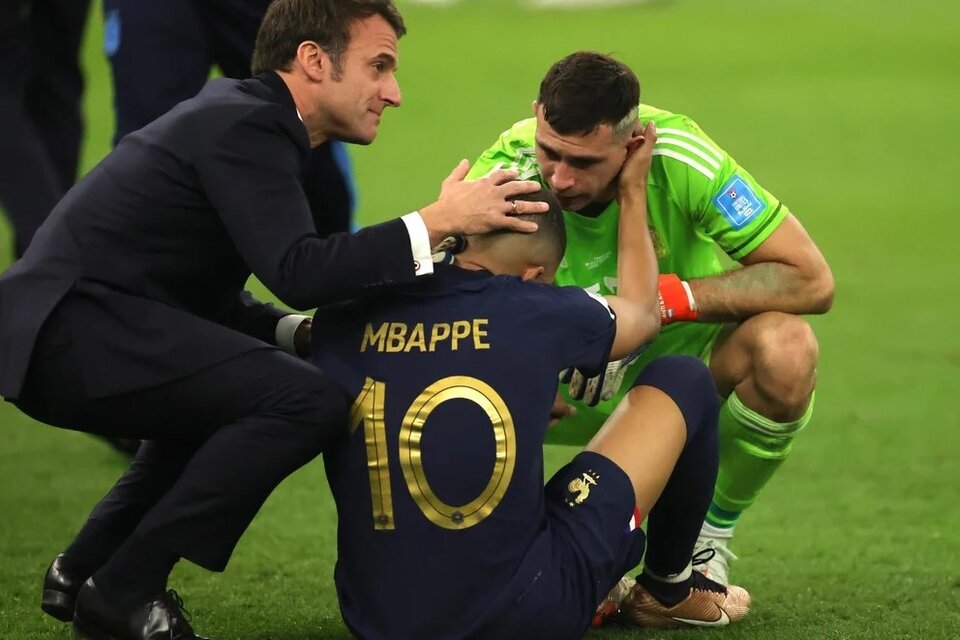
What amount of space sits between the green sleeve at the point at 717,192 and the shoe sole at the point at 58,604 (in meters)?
1.32

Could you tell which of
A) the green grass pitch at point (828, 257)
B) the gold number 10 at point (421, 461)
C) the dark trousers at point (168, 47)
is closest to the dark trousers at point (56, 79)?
the dark trousers at point (168, 47)

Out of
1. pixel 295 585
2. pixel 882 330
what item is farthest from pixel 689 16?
pixel 295 585

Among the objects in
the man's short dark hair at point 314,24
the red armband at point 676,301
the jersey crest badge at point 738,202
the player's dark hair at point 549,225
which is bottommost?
the red armband at point 676,301

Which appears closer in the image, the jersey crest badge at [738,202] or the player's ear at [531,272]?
the player's ear at [531,272]

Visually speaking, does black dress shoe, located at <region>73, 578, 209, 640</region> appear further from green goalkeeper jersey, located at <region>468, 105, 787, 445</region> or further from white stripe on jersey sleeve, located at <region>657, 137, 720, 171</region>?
white stripe on jersey sleeve, located at <region>657, 137, 720, 171</region>

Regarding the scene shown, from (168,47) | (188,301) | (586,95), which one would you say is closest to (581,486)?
(188,301)

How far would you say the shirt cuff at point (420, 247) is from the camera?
2393mm

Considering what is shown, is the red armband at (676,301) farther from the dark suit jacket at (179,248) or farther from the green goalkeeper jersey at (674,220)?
the dark suit jacket at (179,248)

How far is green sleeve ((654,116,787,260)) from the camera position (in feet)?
10.0

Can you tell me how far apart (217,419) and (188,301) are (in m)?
0.22

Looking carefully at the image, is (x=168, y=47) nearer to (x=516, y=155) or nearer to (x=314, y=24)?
(x=516, y=155)

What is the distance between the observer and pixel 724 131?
8219 millimetres

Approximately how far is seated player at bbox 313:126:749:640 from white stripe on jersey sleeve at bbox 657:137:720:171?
58cm

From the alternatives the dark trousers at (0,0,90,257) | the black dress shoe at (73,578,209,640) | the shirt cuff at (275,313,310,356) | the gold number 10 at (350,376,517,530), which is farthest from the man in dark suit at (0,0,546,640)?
the dark trousers at (0,0,90,257)
